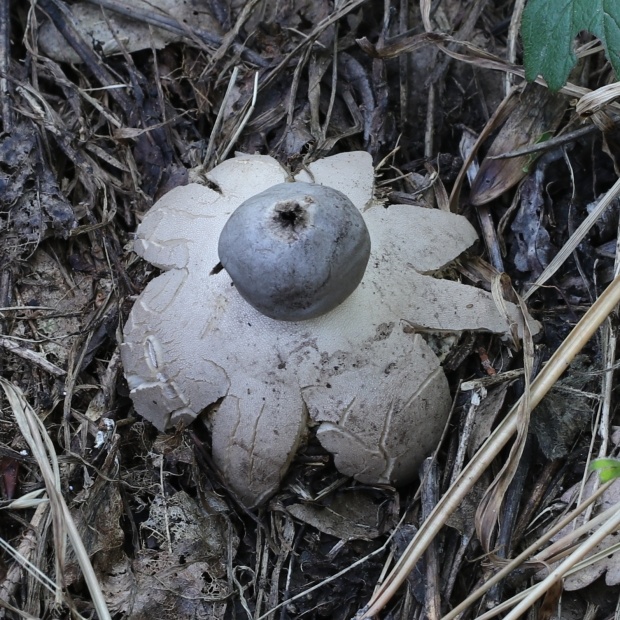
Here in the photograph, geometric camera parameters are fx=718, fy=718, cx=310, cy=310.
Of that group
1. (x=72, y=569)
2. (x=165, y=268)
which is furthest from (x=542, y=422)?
(x=72, y=569)

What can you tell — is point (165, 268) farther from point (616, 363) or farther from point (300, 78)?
point (616, 363)

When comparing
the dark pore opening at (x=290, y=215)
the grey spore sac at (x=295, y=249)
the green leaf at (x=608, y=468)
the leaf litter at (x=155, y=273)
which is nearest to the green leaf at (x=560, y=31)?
the leaf litter at (x=155, y=273)

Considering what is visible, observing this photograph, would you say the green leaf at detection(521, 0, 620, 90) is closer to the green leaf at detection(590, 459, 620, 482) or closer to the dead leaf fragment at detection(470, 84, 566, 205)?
the dead leaf fragment at detection(470, 84, 566, 205)

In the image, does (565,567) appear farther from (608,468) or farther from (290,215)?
(290,215)

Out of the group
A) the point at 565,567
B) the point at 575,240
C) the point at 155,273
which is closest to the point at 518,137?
the point at 575,240

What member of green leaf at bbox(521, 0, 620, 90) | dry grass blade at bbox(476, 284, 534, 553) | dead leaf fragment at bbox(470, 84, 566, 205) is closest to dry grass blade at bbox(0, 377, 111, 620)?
dry grass blade at bbox(476, 284, 534, 553)

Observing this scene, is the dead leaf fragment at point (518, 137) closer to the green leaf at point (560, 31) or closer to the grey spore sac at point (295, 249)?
the green leaf at point (560, 31)
